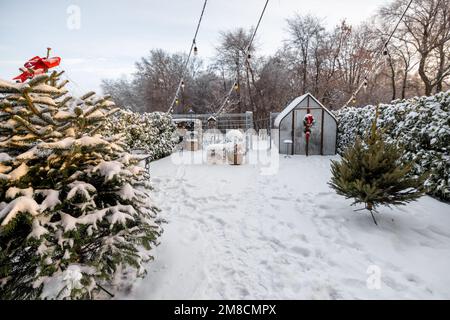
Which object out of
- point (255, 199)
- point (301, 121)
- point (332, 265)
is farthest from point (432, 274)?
point (301, 121)

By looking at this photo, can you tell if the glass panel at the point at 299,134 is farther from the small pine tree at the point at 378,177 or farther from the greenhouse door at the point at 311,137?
the small pine tree at the point at 378,177

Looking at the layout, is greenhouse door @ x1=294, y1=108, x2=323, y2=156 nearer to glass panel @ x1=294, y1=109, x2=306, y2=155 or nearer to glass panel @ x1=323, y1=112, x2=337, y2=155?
glass panel @ x1=294, y1=109, x2=306, y2=155

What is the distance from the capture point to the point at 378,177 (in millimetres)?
3705

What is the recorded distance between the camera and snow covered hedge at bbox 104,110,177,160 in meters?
8.02

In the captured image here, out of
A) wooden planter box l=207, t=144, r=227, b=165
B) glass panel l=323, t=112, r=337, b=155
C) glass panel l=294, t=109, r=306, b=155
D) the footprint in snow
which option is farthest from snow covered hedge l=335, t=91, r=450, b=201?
wooden planter box l=207, t=144, r=227, b=165

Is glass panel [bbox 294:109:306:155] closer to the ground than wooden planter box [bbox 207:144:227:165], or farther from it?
farther from it

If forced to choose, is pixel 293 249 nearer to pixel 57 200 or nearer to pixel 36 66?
pixel 57 200

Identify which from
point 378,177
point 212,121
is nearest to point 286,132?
point 212,121

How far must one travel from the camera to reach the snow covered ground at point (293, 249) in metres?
2.49

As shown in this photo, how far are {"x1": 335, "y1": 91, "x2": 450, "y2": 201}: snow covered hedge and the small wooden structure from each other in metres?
3.98

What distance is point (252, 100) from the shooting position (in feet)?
86.7

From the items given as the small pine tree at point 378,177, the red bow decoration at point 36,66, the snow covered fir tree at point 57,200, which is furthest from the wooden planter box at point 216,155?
the red bow decoration at point 36,66

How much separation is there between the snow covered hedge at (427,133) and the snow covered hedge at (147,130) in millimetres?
6773
